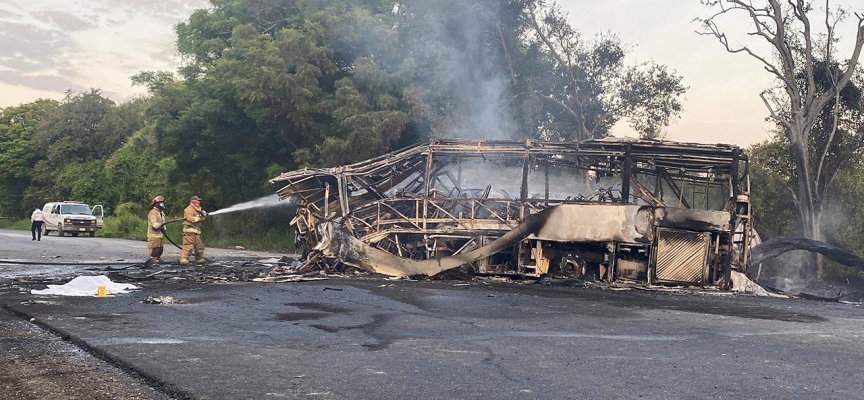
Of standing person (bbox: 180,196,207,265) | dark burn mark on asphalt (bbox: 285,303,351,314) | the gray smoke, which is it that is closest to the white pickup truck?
the gray smoke

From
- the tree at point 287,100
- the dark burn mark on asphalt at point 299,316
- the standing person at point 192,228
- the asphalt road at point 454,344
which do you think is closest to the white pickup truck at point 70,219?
the tree at point 287,100

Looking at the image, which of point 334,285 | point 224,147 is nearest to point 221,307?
point 334,285

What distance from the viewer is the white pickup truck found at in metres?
40.0

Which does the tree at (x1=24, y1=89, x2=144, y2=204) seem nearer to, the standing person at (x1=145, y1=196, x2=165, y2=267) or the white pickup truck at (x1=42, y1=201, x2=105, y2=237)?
the white pickup truck at (x1=42, y1=201, x2=105, y2=237)

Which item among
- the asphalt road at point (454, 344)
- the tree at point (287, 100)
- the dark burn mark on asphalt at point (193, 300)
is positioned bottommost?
the asphalt road at point (454, 344)

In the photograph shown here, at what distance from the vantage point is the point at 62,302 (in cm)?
1082

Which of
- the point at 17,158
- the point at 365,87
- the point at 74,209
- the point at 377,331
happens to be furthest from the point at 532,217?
the point at 17,158

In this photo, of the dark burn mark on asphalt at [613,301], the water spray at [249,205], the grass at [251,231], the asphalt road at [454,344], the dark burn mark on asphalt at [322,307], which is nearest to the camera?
the asphalt road at [454,344]

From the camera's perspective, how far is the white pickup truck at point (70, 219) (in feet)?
131

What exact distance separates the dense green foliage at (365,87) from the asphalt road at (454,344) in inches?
668

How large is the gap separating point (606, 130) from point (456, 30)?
8.92 m

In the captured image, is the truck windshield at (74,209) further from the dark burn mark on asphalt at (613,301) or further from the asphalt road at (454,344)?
the dark burn mark on asphalt at (613,301)

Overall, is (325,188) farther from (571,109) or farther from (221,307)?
(571,109)

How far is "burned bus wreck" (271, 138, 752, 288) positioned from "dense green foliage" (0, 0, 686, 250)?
959 centimetres
